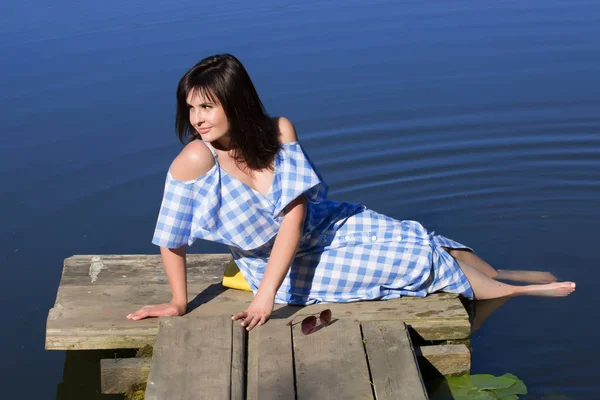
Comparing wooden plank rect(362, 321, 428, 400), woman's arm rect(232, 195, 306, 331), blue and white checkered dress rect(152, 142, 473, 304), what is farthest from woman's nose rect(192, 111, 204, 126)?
wooden plank rect(362, 321, 428, 400)

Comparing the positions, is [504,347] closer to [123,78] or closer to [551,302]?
[551,302]

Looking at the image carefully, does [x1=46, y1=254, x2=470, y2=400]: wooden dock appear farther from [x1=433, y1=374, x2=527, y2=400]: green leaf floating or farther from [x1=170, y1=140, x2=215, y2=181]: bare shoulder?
[x1=170, y1=140, x2=215, y2=181]: bare shoulder

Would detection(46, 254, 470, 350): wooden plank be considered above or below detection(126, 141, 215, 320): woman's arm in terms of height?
below

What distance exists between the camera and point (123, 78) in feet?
31.0

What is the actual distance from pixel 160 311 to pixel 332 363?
0.97 meters

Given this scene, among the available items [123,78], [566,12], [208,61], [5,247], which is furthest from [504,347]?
[566,12]

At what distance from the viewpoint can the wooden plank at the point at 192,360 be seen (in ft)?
10.8

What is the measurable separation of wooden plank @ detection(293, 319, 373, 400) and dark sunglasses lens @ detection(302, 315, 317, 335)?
2cm

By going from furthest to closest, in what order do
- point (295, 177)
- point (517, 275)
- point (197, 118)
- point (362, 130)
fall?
1. point (362, 130)
2. point (517, 275)
3. point (295, 177)
4. point (197, 118)

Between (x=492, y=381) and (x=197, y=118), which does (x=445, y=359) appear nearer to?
(x=492, y=381)

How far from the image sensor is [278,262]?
3824mm

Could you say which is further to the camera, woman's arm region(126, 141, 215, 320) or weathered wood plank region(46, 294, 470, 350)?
weathered wood plank region(46, 294, 470, 350)

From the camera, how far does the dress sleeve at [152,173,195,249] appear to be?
3.81 meters

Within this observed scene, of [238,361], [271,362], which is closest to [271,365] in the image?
[271,362]
